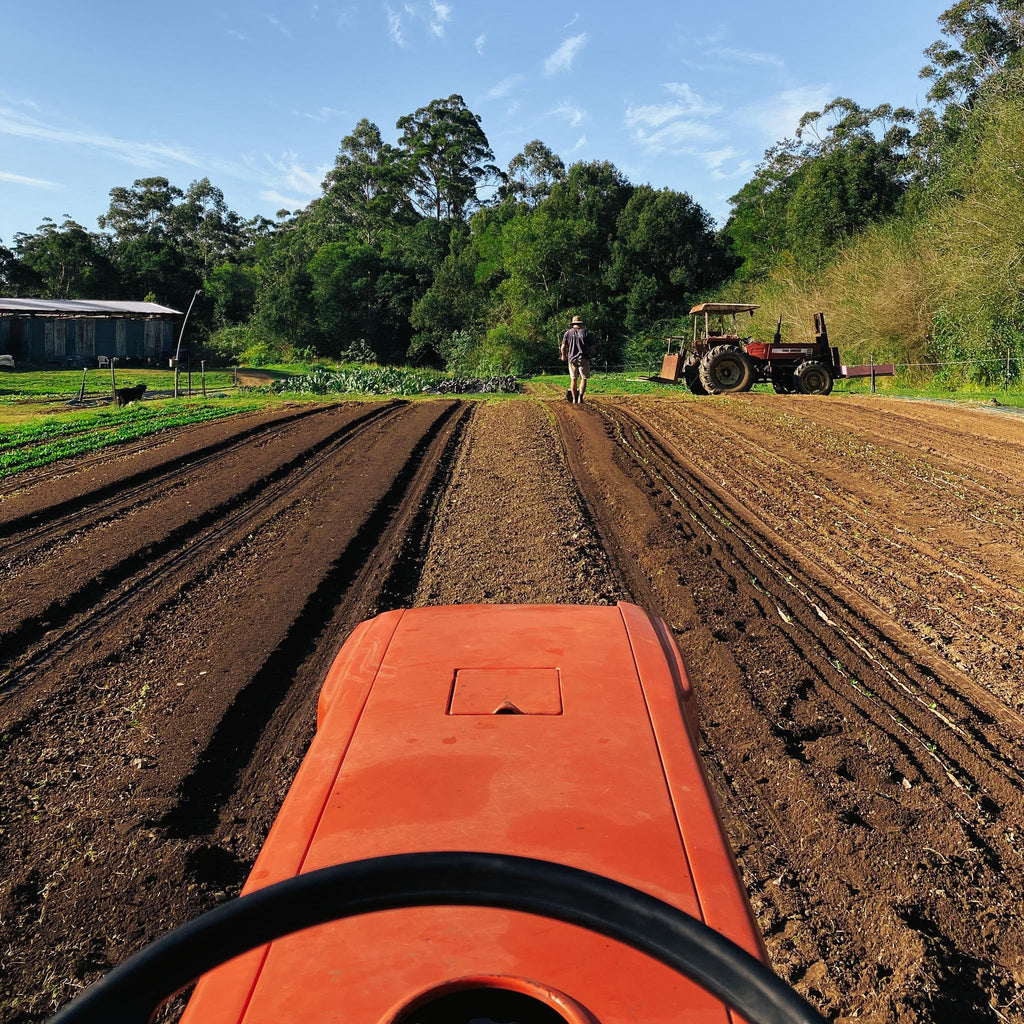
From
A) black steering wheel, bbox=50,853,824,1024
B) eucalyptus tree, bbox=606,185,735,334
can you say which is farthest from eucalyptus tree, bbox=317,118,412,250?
black steering wheel, bbox=50,853,824,1024

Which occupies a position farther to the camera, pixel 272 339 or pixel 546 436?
pixel 272 339

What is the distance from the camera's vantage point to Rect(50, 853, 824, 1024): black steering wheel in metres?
0.88

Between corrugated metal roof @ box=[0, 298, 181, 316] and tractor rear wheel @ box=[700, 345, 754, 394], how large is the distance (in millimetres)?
26856

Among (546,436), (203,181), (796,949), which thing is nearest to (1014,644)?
(796,949)

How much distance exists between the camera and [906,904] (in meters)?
3.32

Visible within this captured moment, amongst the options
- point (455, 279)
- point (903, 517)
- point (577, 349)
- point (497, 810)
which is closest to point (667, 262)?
point (455, 279)

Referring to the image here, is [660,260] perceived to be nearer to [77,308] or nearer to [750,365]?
[750,365]

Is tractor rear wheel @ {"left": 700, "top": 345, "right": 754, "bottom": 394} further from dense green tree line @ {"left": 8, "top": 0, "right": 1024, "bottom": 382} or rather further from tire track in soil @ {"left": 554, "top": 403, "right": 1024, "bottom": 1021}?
tire track in soil @ {"left": 554, "top": 403, "right": 1024, "bottom": 1021}

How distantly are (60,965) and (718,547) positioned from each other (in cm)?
637

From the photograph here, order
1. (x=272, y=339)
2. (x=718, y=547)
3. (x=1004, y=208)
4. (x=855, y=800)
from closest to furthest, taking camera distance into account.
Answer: (x=855, y=800), (x=718, y=547), (x=1004, y=208), (x=272, y=339)

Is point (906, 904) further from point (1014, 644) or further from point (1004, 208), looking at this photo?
point (1004, 208)

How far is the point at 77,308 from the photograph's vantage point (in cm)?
3650

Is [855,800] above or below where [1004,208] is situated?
below

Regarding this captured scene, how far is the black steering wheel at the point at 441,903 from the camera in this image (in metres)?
0.88
